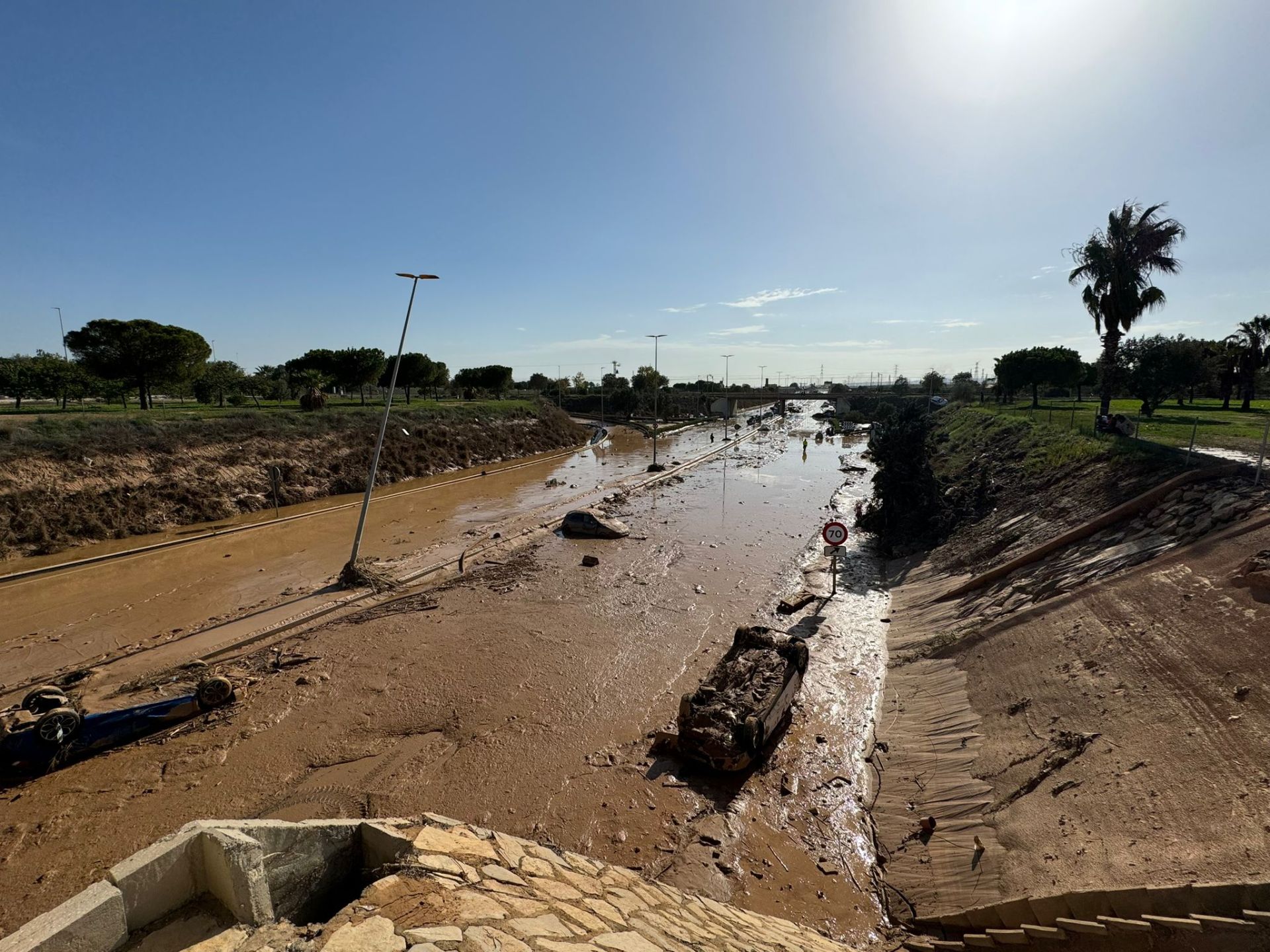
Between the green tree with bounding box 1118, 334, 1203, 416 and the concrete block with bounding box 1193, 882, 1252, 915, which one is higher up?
the green tree with bounding box 1118, 334, 1203, 416

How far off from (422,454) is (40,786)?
3812 cm

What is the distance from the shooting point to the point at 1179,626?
30.4 feet

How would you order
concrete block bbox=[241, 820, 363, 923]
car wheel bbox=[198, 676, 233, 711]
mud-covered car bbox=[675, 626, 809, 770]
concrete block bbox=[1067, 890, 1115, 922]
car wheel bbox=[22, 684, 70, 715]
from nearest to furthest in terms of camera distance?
concrete block bbox=[241, 820, 363, 923] → concrete block bbox=[1067, 890, 1115, 922] → mud-covered car bbox=[675, 626, 809, 770] → car wheel bbox=[22, 684, 70, 715] → car wheel bbox=[198, 676, 233, 711]

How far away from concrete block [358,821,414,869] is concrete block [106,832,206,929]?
1.17 meters

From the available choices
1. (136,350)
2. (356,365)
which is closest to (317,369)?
(356,365)

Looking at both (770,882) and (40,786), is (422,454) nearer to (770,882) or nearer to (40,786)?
(40,786)

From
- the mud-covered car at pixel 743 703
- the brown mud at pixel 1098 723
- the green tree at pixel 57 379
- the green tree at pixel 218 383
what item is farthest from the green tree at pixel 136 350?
the brown mud at pixel 1098 723

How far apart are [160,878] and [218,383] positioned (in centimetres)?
7675

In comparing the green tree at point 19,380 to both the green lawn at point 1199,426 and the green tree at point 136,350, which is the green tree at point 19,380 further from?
the green lawn at point 1199,426

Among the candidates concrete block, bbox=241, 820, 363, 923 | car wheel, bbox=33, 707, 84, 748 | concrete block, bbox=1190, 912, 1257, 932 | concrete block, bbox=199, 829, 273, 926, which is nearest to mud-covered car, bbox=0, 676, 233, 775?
car wheel, bbox=33, 707, 84, 748

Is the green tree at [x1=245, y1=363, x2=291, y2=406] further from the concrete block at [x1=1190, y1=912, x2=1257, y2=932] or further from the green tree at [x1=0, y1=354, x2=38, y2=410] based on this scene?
the concrete block at [x1=1190, y1=912, x2=1257, y2=932]

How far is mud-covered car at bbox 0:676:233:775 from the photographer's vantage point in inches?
374

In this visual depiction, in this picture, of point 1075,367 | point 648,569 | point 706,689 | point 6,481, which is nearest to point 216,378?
point 6,481

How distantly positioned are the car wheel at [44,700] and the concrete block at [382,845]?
10729 mm
